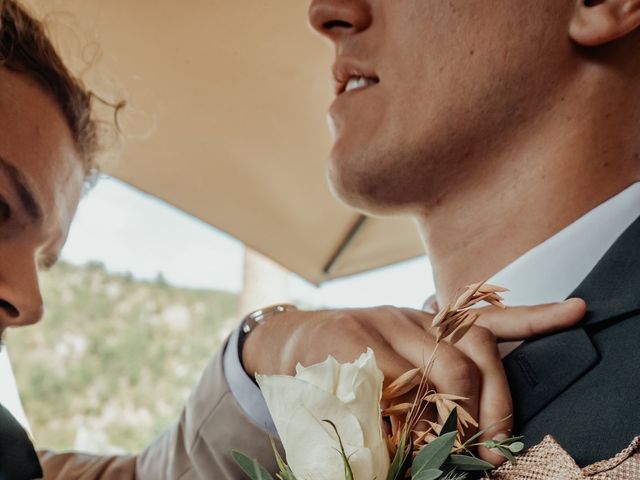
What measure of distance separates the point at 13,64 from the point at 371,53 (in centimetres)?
73

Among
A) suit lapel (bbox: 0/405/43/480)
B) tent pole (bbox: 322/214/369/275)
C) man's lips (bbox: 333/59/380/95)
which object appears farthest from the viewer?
tent pole (bbox: 322/214/369/275)

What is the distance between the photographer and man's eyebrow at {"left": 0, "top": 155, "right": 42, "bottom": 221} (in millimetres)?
1276

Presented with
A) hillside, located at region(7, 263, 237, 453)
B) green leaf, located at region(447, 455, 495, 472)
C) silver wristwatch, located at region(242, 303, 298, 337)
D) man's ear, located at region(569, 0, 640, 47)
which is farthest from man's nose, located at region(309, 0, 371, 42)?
hillside, located at region(7, 263, 237, 453)

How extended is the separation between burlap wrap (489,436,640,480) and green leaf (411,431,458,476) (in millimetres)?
94

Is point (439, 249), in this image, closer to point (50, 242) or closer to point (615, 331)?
point (615, 331)

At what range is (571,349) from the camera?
0.80 meters

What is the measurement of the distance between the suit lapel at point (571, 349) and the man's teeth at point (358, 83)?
529mm

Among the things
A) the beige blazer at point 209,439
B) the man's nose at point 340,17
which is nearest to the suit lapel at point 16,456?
the beige blazer at point 209,439

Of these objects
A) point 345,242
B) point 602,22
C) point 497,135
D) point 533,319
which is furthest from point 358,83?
point 345,242

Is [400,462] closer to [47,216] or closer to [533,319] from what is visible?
[533,319]

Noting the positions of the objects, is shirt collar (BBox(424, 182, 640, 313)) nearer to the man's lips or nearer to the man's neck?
the man's neck

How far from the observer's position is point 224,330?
8.18 meters

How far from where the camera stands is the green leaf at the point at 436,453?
1.99 ft

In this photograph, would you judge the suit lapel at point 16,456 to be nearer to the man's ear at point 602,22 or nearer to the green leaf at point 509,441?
the green leaf at point 509,441
